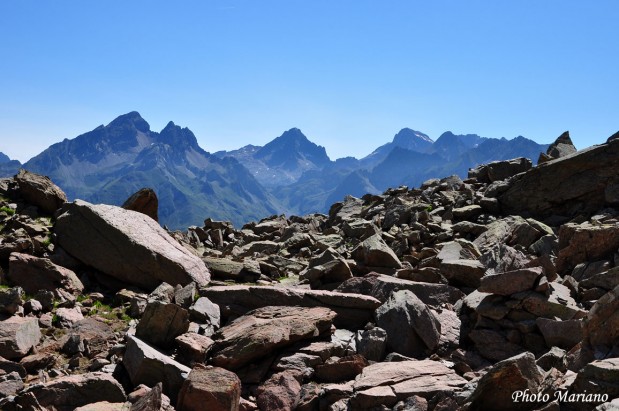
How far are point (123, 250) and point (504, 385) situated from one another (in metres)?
17.2

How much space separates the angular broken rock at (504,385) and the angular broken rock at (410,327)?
4.97 meters

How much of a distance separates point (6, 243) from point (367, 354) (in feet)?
53.8

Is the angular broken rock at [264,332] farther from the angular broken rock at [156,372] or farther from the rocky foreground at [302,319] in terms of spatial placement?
the angular broken rock at [156,372]

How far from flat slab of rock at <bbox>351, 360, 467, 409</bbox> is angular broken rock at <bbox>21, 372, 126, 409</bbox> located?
6155mm

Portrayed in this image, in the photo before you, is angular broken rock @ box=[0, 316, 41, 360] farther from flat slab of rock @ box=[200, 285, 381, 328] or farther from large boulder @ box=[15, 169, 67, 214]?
large boulder @ box=[15, 169, 67, 214]

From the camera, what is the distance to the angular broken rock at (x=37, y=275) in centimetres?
2009

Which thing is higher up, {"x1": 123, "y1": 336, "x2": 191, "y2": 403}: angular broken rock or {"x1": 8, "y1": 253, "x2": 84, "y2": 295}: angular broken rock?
{"x1": 8, "y1": 253, "x2": 84, "y2": 295}: angular broken rock

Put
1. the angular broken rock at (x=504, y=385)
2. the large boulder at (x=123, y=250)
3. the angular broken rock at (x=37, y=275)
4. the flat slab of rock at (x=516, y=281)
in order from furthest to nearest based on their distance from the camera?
the large boulder at (x=123, y=250) < the angular broken rock at (x=37, y=275) < the flat slab of rock at (x=516, y=281) < the angular broken rock at (x=504, y=385)

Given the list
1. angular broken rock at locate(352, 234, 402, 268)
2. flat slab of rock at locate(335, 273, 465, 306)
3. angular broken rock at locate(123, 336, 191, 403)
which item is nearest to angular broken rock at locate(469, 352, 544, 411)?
angular broken rock at locate(123, 336, 191, 403)

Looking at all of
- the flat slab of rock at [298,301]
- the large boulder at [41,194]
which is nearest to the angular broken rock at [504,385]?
the flat slab of rock at [298,301]

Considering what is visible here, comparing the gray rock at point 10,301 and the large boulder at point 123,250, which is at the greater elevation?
the large boulder at point 123,250

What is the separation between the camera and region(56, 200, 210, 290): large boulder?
22.0 metres

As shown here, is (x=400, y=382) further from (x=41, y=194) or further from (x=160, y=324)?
(x=41, y=194)

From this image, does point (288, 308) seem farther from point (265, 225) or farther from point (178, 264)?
point (265, 225)
